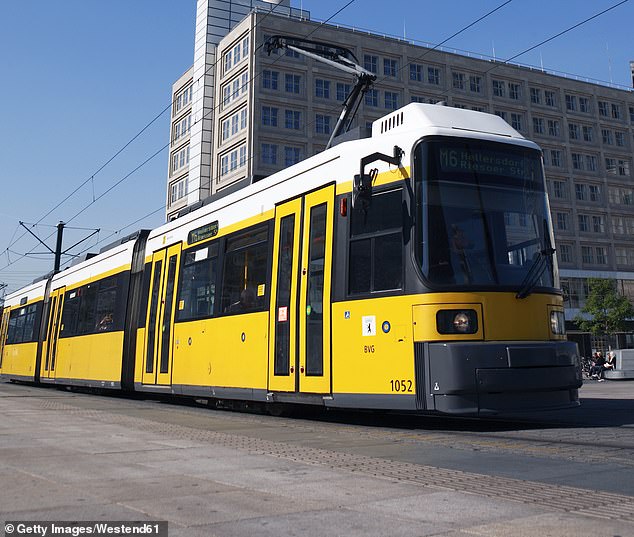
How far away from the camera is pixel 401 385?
762 cm

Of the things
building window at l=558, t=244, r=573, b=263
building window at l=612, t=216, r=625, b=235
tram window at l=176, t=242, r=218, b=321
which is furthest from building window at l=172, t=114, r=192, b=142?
tram window at l=176, t=242, r=218, b=321

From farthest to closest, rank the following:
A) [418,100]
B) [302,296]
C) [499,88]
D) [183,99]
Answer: [183,99] → [499,88] → [418,100] → [302,296]

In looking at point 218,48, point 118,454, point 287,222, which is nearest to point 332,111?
point 218,48

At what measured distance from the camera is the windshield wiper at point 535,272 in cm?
784

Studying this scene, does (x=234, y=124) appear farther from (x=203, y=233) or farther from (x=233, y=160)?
(x=203, y=233)

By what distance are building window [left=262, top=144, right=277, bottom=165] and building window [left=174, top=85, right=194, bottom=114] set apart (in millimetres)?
14090

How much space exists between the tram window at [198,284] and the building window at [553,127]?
55.4 meters

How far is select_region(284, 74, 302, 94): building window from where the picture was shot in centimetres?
5122

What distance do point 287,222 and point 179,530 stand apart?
21.9 ft

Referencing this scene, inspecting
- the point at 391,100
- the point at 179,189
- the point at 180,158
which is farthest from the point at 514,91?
the point at 179,189

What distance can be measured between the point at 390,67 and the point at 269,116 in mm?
12625

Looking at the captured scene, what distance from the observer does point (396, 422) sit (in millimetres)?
9531

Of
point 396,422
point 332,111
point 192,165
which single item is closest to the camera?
point 396,422

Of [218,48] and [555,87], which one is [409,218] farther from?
[555,87]
